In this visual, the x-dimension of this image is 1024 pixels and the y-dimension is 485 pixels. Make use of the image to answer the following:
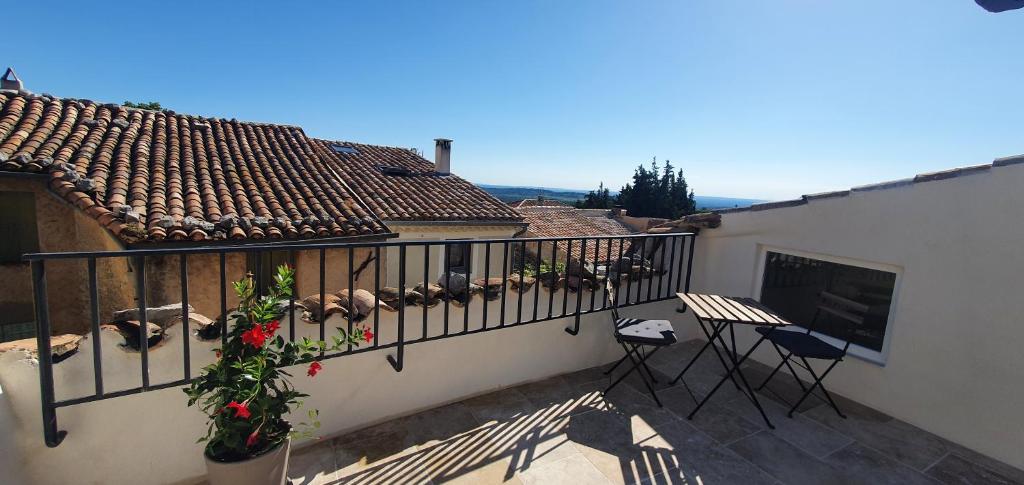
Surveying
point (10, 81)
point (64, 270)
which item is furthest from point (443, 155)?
point (10, 81)

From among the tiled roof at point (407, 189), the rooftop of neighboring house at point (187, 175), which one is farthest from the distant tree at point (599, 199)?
the rooftop of neighboring house at point (187, 175)

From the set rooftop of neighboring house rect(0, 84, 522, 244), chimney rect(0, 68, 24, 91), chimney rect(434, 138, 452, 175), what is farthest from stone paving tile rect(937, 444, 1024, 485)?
chimney rect(0, 68, 24, 91)

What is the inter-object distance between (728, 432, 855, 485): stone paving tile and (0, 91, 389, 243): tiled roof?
20.4ft

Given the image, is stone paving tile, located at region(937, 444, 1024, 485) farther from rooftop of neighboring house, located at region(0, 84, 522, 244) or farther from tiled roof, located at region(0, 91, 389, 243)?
tiled roof, located at region(0, 91, 389, 243)

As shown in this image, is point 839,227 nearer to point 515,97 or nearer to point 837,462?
point 837,462

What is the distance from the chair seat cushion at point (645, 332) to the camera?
282 cm

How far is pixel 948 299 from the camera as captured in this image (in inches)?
108

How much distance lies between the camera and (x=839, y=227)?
330cm

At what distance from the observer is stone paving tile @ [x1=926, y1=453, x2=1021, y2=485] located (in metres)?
2.34

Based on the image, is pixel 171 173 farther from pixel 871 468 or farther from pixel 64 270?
pixel 871 468

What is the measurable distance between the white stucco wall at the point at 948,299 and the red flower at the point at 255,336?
401 centimetres

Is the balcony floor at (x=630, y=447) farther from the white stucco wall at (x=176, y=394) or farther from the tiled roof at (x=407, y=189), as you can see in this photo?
the tiled roof at (x=407, y=189)

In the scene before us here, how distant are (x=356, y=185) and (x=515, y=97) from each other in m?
5.84

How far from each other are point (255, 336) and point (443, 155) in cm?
1232
